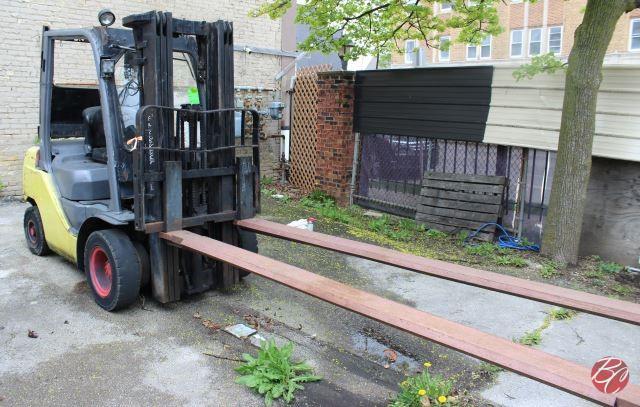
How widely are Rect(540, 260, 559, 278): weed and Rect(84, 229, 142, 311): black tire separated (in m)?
4.46

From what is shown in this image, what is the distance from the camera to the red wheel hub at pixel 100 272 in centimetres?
490

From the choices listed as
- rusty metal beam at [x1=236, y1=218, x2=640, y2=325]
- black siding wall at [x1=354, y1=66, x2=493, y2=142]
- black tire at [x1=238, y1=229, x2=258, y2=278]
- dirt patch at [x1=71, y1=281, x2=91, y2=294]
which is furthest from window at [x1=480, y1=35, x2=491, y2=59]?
dirt patch at [x1=71, y1=281, x2=91, y2=294]

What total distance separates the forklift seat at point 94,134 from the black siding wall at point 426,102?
479cm

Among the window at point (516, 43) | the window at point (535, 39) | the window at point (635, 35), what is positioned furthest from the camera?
the window at point (516, 43)

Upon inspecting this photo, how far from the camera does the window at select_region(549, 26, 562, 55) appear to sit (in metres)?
28.5

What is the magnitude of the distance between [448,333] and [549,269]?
13.0 feet

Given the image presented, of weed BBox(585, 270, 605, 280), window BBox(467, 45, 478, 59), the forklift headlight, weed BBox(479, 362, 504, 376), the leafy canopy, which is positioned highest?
window BBox(467, 45, 478, 59)

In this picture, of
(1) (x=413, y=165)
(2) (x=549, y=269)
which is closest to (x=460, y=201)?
(1) (x=413, y=165)

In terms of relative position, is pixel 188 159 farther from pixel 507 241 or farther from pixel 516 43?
pixel 516 43

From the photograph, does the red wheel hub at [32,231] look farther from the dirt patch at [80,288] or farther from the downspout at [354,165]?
the downspout at [354,165]

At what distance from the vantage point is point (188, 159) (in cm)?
490

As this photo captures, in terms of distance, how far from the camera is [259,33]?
1212cm

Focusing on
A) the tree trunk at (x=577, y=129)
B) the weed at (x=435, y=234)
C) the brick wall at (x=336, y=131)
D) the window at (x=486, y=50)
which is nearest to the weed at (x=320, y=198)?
the brick wall at (x=336, y=131)

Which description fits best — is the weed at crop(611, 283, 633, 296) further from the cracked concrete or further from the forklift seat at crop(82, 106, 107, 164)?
the forklift seat at crop(82, 106, 107, 164)
